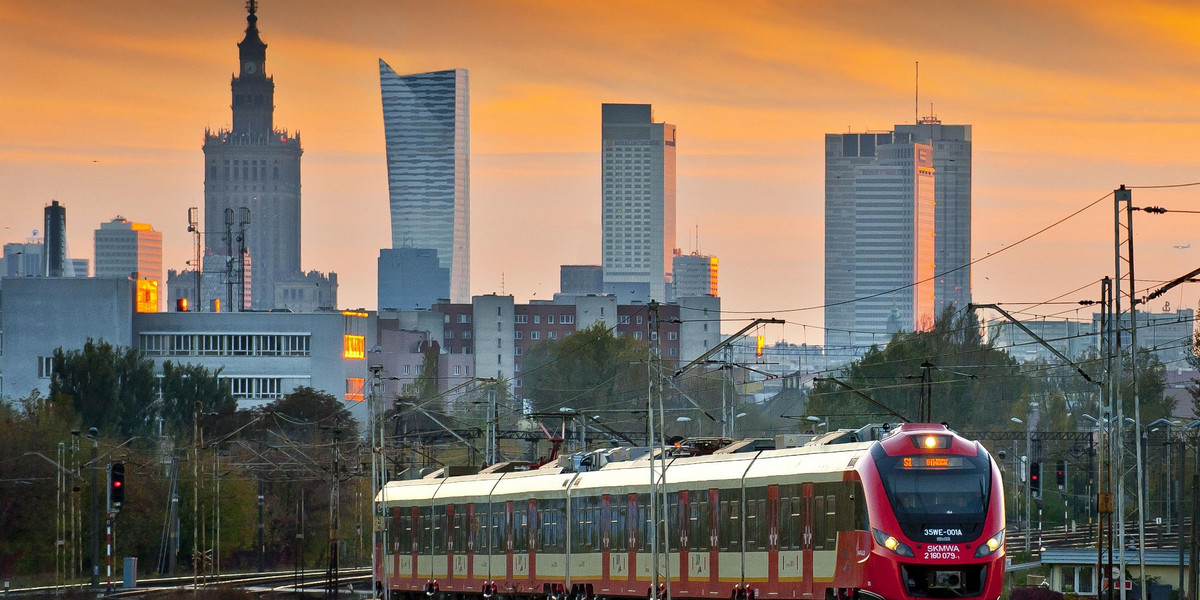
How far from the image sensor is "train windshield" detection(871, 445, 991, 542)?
113 ft

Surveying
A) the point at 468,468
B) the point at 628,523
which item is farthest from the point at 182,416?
the point at 628,523

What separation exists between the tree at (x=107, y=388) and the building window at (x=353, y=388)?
1154 inches

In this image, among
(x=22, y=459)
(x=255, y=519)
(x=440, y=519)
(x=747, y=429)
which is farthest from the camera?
(x=747, y=429)

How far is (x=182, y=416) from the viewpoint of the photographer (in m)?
144

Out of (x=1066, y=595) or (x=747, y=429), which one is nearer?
(x=1066, y=595)

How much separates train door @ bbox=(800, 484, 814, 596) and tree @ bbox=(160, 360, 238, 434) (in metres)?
108

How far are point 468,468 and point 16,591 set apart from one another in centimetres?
2528

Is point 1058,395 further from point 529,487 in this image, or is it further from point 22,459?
point 529,487

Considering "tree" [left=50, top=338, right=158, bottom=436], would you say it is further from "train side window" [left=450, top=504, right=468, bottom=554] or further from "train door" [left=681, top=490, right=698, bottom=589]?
"train door" [left=681, top=490, right=698, bottom=589]

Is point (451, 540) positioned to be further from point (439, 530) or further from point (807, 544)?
point (807, 544)

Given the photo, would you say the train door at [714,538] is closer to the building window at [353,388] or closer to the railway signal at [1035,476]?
the railway signal at [1035,476]

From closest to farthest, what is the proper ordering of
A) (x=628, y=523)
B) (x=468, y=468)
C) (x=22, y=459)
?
1. (x=628, y=523)
2. (x=468, y=468)
3. (x=22, y=459)

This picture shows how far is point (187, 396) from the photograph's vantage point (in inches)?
5699

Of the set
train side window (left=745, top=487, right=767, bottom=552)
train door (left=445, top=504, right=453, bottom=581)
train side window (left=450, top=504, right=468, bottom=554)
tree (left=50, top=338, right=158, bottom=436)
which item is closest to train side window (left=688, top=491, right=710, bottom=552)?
train side window (left=745, top=487, right=767, bottom=552)
